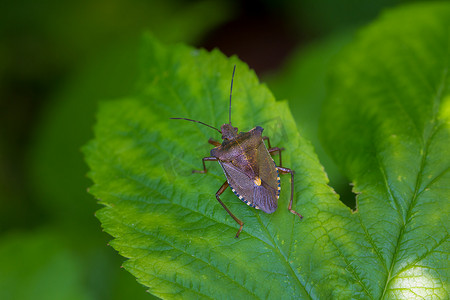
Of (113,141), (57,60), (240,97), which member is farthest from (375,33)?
(57,60)

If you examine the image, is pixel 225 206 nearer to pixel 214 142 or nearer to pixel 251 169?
pixel 214 142

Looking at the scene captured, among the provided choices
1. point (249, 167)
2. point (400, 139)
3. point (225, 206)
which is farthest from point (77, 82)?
point (400, 139)

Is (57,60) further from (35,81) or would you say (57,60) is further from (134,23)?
(134,23)

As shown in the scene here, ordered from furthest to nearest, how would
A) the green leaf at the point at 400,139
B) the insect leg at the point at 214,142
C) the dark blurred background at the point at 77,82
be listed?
the dark blurred background at the point at 77,82
the insect leg at the point at 214,142
the green leaf at the point at 400,139

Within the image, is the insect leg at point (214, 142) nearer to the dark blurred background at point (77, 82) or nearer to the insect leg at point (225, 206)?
the insect leg at point (225, 206)

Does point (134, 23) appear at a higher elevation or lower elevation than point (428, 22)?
higher

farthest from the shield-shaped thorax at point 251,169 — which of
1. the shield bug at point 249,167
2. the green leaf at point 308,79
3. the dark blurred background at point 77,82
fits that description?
the green leaf at point 308,79

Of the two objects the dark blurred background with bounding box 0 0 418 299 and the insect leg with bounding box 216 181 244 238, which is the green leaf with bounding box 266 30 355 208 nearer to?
the dark blurred background with bounding box 0 0 418 299
